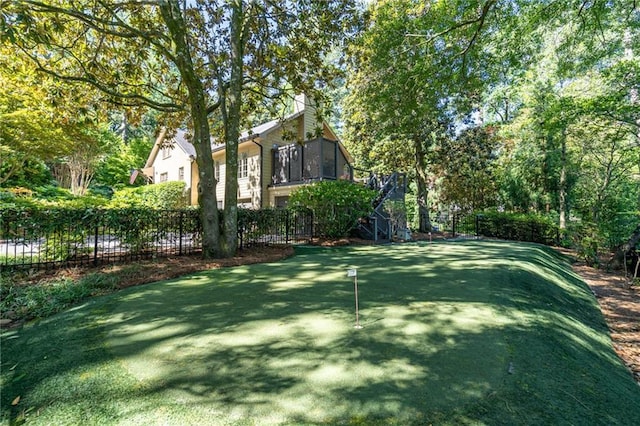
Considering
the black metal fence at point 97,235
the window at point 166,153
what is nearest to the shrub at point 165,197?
the window at point 166,153

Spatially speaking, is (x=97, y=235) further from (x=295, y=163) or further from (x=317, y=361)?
(x=295, y=163)

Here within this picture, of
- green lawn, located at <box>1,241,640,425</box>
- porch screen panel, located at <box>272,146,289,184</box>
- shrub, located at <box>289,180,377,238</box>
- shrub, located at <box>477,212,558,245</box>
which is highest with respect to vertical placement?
porch screen panel, located at <box>272,146,289,184</box>

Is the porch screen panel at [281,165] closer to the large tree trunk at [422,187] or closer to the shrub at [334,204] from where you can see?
the shrub at [334,204]

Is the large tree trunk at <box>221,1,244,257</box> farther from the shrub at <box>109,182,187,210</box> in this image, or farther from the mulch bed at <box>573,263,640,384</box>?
the shrub at <box>109,182,187,210</box>

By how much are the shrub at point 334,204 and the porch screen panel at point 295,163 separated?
3.88 m

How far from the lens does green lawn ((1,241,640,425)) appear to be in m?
2.11

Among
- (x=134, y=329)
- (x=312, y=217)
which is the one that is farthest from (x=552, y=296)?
(x=312, y=217)

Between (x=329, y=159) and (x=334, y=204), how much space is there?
4.42 metres

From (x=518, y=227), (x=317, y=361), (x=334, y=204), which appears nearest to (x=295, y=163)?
(x=334, y=204)

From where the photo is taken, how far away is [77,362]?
2.70 metres

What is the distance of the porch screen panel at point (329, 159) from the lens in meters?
14.9

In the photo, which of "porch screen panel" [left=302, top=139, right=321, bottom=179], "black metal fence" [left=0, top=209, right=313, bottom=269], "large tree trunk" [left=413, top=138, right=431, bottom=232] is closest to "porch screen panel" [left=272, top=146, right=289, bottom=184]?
"porch screen panel" [left=302, top=139, right=321, bottom=179]

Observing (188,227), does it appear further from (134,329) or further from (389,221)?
(389,221)

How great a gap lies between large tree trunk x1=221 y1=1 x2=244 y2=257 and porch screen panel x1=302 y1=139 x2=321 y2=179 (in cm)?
630
